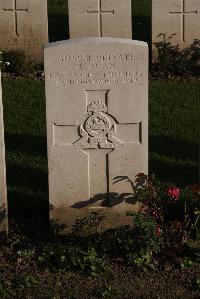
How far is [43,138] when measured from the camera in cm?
863

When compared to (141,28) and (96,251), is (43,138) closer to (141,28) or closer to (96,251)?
(96,251)

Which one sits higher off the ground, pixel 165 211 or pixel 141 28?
pixel 141 28

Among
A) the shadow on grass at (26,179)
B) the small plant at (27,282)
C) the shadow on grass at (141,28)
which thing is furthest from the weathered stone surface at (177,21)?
the small plant at (27,282)

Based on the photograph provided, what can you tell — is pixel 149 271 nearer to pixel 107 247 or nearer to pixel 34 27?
pixel 107 247

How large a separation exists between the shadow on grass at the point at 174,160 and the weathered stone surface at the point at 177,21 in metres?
3.20

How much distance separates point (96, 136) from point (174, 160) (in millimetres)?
2006

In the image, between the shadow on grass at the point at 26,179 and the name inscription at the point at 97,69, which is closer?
the name inscription at the point at 97,69

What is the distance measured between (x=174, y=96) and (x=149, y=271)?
441cm

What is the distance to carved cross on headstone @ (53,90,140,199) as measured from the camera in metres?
6.04

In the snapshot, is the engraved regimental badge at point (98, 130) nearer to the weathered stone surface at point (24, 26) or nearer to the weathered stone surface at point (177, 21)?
the weathered stone surface at point (177, 21)

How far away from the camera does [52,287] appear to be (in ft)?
18.2

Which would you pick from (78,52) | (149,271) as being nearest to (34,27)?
(78,52)

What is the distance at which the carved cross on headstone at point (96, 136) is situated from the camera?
6.04 meters

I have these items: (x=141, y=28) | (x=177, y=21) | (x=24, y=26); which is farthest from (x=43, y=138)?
(x=141, y=28)
